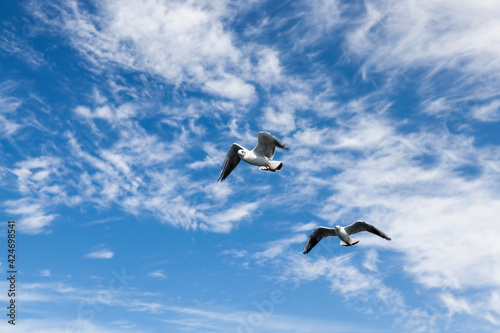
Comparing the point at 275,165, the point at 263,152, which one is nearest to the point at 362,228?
the point at 275,165

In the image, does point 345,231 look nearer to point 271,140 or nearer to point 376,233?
point 376,233

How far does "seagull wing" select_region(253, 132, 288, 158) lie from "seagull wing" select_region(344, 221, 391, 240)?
7.79 meters

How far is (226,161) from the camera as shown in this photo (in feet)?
104

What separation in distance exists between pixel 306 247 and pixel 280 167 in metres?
7.79

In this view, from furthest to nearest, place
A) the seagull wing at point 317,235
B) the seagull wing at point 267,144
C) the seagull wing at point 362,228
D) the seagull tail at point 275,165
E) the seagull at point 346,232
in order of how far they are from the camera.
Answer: the seagull wing at point 317,235 → the seagull at point 346,232 → the seagull wing at point 362,228 → the seagull tail at point 275,165 → the seagull wing at point 267,144

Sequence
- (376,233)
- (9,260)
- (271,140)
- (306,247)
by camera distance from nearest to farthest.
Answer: (9,260), (271,140), (376,233), (306,247)

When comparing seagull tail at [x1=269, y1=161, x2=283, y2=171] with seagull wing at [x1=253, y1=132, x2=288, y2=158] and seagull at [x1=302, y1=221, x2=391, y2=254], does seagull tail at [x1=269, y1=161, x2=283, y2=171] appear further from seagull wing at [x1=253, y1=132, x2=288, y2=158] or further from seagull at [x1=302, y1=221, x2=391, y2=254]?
seagull at [x1=302, y1=221, x2=391, y2=254]

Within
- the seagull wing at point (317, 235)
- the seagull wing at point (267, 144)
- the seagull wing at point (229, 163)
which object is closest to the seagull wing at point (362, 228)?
the seagull wing at point (317, 235)

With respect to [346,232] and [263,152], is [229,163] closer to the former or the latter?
[263,152]

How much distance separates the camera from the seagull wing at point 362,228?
101 ft

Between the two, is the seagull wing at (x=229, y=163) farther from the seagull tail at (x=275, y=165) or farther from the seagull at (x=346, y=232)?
the seagull at (x=346, y=232)

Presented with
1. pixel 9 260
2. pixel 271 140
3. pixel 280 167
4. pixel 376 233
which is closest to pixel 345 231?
pixel 376 233

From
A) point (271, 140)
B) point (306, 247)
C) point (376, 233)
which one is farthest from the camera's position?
point (306, 247)

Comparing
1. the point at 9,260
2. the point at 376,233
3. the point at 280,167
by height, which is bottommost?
the point at 9,260
